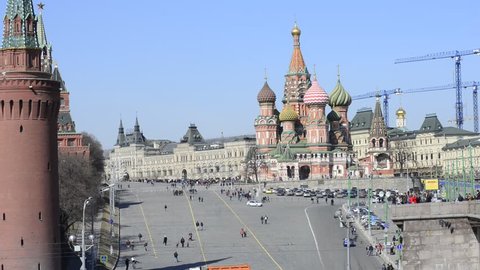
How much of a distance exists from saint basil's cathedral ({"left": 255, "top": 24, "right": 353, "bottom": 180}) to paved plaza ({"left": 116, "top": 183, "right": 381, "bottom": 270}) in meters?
40.5

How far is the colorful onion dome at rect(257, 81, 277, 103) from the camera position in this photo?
19650 cm

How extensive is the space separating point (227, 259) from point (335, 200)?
66184mm

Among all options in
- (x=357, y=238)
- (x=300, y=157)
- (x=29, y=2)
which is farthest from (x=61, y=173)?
(x=300, y=157)

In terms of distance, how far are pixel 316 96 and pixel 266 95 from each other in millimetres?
13330

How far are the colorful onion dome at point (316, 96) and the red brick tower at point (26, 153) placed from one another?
124019 millimetres

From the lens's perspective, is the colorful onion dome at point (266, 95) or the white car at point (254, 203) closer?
the white car at point (254, 203)

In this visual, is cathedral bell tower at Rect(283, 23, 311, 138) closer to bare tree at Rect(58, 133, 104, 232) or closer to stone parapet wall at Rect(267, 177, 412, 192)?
stone parapet wall at Rect(267, 177, 412, 192)

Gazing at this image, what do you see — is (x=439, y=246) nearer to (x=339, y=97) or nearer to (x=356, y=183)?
(x=356, y=183)

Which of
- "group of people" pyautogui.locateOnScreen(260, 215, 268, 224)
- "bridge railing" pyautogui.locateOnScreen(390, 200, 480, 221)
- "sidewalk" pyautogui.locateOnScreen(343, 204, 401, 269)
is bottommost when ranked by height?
"sidewalk" pyautogui.locateOnScreen(343, 204, 401, 269)

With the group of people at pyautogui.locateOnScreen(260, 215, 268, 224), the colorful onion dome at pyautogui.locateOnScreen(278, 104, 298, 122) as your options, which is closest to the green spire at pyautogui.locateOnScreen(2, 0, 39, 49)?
the group of people at pyautogui.locateOnScreen(260, 215, 268, 224)

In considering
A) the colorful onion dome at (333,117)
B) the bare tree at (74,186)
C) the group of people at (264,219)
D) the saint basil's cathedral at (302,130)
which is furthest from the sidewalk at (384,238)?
the colorful onion dome at (333,117)

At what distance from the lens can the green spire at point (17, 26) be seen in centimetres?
6306

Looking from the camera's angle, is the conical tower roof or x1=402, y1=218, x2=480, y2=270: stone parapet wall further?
the conical tower roof

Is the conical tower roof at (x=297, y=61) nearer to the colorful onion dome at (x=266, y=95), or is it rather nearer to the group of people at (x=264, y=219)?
the colorful onion dome at (x=266, y=95)
